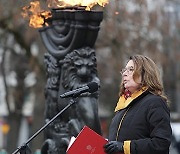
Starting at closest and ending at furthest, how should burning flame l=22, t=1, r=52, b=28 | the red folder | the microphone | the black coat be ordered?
the black coat, the red folder, the microphone, burning flame l=22, t=1, r=52, b=28

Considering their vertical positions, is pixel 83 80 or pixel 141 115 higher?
pixel 141 115

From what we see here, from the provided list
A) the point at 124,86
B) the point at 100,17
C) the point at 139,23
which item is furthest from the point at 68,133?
the point at 139,23

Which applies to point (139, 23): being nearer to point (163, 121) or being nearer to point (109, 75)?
point (109, 75)

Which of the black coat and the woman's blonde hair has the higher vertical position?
the woman's blonde hair

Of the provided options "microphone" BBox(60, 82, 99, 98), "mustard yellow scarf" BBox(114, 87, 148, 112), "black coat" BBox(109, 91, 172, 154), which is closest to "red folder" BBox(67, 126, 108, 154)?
"black coat" BBox(109, 91, 172, 154)

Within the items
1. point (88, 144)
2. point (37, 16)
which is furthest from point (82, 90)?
point (37, 16)

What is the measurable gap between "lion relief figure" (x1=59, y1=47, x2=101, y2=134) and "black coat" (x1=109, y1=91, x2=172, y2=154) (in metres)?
2.87

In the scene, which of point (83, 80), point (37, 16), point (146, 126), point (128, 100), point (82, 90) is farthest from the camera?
point (37, 16)

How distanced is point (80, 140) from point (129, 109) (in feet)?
1.62

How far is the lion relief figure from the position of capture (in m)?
8.94

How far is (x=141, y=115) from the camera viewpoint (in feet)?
19.2

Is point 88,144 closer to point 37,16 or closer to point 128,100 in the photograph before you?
point 128,100

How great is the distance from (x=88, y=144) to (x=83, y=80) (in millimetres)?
3073

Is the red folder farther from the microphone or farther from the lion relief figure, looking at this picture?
the lion relief figure
